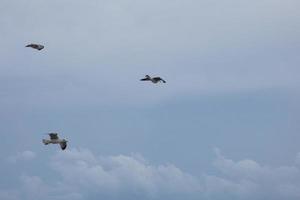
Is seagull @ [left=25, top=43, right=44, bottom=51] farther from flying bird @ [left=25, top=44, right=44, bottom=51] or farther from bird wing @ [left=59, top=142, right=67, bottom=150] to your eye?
bird wing @ [left=59, top=142, right=67, bottom=150]

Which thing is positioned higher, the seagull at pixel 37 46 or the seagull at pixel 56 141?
the seagull at pixel 37 46

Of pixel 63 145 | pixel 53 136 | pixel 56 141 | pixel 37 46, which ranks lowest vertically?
pixel 63 145

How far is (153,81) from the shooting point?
136000 mm

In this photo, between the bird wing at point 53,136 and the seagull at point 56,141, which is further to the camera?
the seagull at point 56,141

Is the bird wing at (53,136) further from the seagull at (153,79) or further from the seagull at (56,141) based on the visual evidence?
the seagull at (153,79)

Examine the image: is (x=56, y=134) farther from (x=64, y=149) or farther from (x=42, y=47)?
(x=42, y=47)

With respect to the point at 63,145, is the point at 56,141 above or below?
above

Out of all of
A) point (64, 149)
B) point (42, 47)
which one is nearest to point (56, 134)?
point (64, 149)

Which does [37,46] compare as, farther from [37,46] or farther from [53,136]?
[53,136]

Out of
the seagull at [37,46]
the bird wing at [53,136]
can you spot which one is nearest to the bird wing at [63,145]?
the bird wing at [53,136]

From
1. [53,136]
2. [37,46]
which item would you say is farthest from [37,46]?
[53,136]

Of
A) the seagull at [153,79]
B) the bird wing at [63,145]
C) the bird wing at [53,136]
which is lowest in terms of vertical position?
the bird wing at [63,145]

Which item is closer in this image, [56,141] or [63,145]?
[63,145]

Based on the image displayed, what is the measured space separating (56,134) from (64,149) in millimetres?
3997
